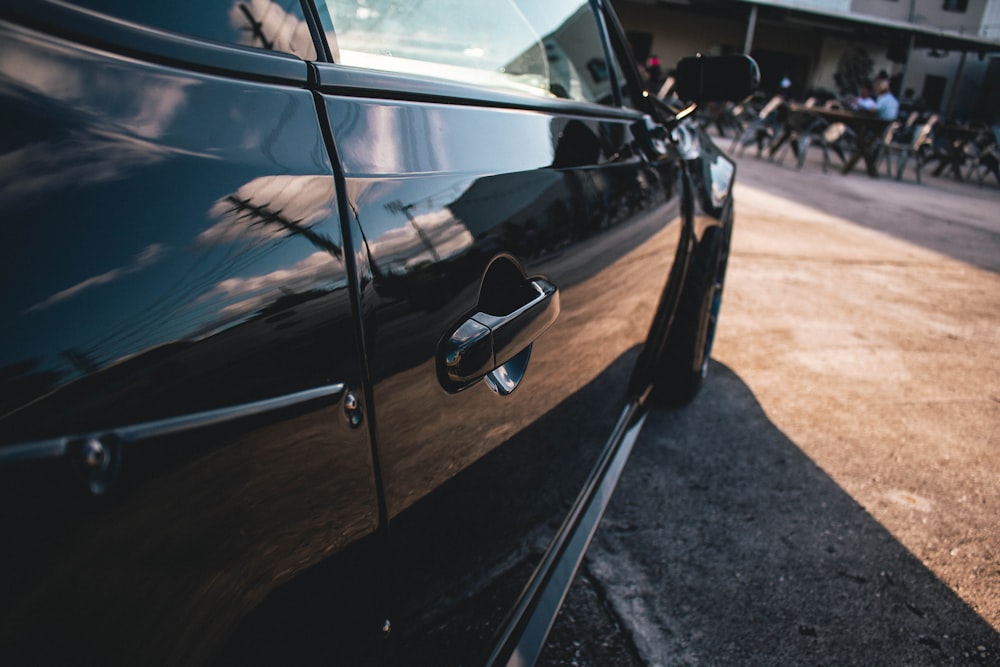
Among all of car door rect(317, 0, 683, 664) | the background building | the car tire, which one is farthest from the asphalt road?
the background building

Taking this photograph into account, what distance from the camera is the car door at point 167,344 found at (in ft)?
1.60

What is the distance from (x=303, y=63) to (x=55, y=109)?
0.96 feet

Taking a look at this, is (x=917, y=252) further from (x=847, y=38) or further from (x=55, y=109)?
(x=847, y=38)

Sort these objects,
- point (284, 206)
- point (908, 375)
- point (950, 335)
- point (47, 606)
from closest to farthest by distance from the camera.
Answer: point (47, 606) → point (284, 206) → point (908, 375) → point (950, 335)

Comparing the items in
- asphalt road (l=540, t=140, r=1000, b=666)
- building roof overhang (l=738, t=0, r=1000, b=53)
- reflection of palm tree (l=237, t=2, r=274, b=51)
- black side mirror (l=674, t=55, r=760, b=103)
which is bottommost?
asphalt road (l=540, t=140, r=1000, b=666)

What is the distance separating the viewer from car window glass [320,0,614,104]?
1275 millimetres

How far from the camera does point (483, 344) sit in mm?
865

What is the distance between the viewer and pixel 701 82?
2.06 meters

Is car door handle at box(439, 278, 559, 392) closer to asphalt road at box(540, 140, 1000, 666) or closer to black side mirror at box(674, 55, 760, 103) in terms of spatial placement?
asphalt road at box(540, 140, 1000, 666)

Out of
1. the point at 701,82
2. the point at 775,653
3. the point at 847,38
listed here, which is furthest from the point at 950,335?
the point at 847,38

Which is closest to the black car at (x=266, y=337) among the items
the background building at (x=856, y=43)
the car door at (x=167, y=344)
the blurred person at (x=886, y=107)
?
the car door at (x=167, y=344)

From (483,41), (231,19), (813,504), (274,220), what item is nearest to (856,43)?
(813,504)

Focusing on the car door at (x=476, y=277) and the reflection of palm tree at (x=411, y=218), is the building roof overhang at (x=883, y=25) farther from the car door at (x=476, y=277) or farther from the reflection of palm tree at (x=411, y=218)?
the reflection of palm tree at (x=411, y=218)

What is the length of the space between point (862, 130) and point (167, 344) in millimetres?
13478
